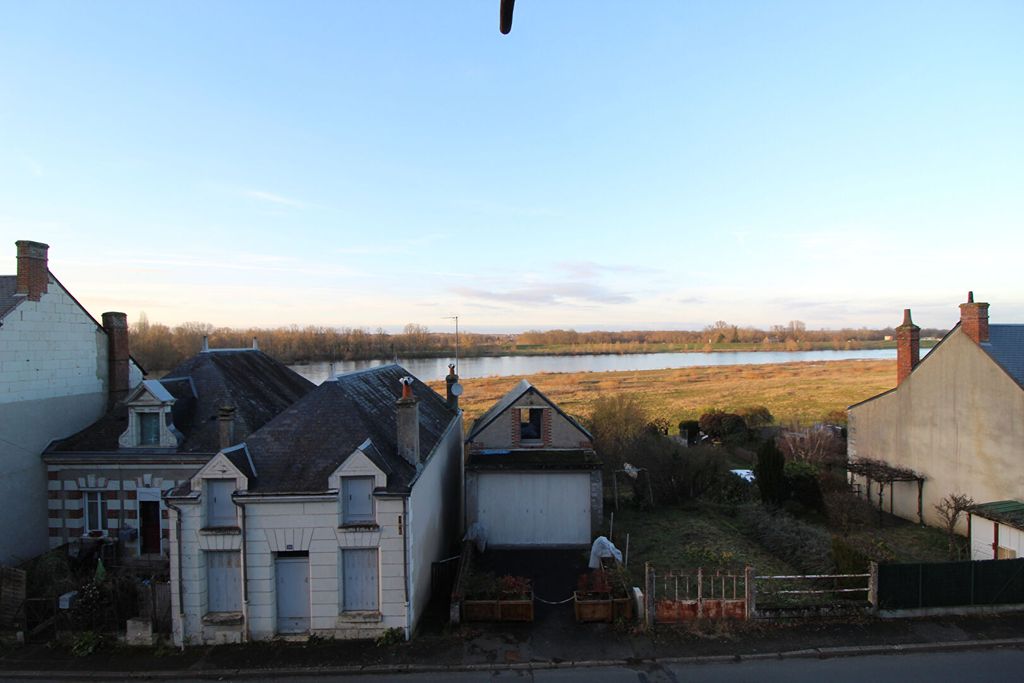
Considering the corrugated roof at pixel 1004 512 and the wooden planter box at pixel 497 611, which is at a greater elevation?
the corrugated roof at pixel 1004 512

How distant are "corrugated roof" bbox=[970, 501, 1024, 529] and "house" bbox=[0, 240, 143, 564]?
25.2 metres

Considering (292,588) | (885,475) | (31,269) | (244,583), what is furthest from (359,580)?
(885,475)

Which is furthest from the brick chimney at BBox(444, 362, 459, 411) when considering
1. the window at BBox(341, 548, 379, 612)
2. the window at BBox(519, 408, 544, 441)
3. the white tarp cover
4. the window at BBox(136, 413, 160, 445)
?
the window at BBox(341, 548, 379, 612)

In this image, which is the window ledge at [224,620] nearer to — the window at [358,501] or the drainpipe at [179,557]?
the drainpipe at [179,557]

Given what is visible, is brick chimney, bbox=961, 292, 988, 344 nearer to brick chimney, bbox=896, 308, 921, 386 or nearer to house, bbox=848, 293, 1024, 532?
house, bbox=848, 293, 1024, 532

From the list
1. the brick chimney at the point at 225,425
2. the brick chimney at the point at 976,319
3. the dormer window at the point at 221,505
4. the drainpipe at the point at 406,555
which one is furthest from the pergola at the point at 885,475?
the brick chimney at the point at 225,425

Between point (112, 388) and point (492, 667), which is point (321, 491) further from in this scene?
point (112, 388)

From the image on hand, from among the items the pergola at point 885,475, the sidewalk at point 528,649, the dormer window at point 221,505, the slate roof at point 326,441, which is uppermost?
the slate roof at point 326,441

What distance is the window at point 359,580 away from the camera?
1195 centimetres

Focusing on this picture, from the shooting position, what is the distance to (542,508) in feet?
58.3

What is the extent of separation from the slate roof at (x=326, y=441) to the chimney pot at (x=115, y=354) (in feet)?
26.9

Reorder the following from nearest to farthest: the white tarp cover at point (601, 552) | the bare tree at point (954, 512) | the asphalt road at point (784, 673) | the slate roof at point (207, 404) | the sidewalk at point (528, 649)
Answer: the asphalt road at point (784, 673) < the sidewalk at point (528, 649) < the bare tree at point (954, 512) < the white tarp cover at point (601, 552) < the slate roof at point (207, 404)

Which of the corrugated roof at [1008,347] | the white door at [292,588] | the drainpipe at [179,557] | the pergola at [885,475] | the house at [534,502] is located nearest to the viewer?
the drainpipe at [179,557]

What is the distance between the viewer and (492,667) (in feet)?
36.0
